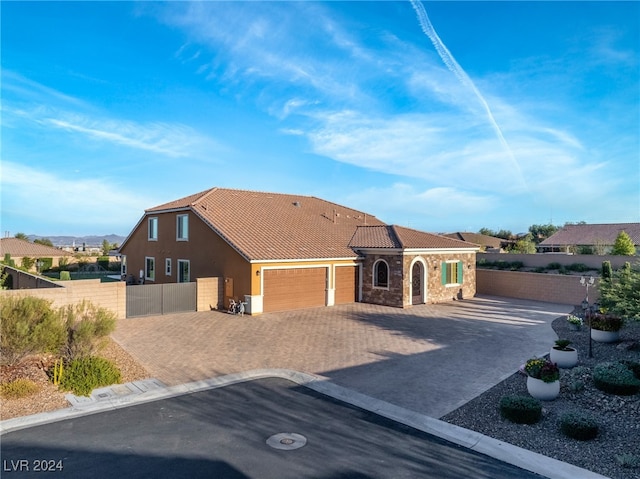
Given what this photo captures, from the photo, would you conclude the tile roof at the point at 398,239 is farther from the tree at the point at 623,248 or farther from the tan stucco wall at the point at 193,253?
the tree at the point at 623,248

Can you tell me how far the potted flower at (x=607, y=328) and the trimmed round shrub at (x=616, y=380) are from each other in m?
4.88

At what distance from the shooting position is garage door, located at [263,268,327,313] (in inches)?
779

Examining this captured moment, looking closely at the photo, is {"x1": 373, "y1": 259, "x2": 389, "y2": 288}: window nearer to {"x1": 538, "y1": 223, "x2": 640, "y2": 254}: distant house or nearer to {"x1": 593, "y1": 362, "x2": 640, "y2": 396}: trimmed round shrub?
{"x1": 593, "y1": 362, "x2": 640, "y2": 396}: trimmed round shrub

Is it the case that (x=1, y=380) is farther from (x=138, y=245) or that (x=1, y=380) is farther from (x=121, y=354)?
(x=138, y=245)

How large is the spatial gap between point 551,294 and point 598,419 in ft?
59.6

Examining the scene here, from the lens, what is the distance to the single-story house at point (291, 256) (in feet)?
65.7

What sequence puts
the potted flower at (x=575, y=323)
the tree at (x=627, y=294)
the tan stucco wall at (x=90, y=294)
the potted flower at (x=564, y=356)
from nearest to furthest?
the potted flower at (x=564, y=356), the tree at (x=627, y=294), the tan stucco wall at (x=90, y=294), the potted flower at (x=575, y=323)

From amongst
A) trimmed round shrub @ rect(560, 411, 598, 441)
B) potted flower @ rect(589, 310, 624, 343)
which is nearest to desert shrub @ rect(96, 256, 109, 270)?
potted flower @ rect(589, 310, 624, 343)

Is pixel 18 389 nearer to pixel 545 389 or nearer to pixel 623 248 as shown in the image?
pixel 545 389

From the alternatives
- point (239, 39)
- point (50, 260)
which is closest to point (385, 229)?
point (239, 39)

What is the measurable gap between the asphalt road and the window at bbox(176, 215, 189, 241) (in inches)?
643

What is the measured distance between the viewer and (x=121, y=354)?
11945 millimetres

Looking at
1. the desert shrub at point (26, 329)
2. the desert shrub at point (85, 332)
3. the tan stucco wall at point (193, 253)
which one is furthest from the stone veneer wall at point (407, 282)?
the desert shrub at point (26, 329)

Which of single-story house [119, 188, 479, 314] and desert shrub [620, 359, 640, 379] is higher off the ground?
single-story house [119, 188, 479, 314]
